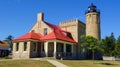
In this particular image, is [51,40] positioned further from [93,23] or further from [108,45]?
[108,45]

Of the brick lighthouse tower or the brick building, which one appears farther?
the brick lighthouse tower

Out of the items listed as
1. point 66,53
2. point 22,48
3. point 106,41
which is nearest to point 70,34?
point 66,53

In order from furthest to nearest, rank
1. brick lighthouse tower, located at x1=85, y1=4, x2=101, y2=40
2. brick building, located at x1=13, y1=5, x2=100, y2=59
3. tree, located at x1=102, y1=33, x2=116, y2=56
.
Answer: tree, located at x1=102, y1=33, x2=116, y2=56, brick lighthouse tower, located at x1=85, y1=4, x2=101, y2=40, brick building, located at x1=13, y1=5, x2=100, y2=59

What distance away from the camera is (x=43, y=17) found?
157ft

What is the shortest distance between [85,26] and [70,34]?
482 cm

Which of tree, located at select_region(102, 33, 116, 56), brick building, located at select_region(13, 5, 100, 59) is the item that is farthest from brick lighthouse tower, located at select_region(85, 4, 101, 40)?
tree, located at select_region(102, 33, 116, 56)

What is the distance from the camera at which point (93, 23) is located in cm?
4934

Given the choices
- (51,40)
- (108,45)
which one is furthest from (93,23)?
(108,45)

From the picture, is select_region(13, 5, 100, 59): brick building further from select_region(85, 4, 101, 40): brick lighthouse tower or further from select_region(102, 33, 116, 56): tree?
select_region(102, 33, 116, 56): tree

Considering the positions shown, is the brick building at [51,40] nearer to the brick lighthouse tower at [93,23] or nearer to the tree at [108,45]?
the brick lighthouse tower at [93,23]

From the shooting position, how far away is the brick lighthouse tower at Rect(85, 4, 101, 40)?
49.1 m

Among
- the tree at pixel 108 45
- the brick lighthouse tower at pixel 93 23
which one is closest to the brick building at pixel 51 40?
the brick lighthouse tower at pixel 93 23

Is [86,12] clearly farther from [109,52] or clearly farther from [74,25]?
[109,52]

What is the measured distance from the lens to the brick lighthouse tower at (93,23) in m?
49.1
